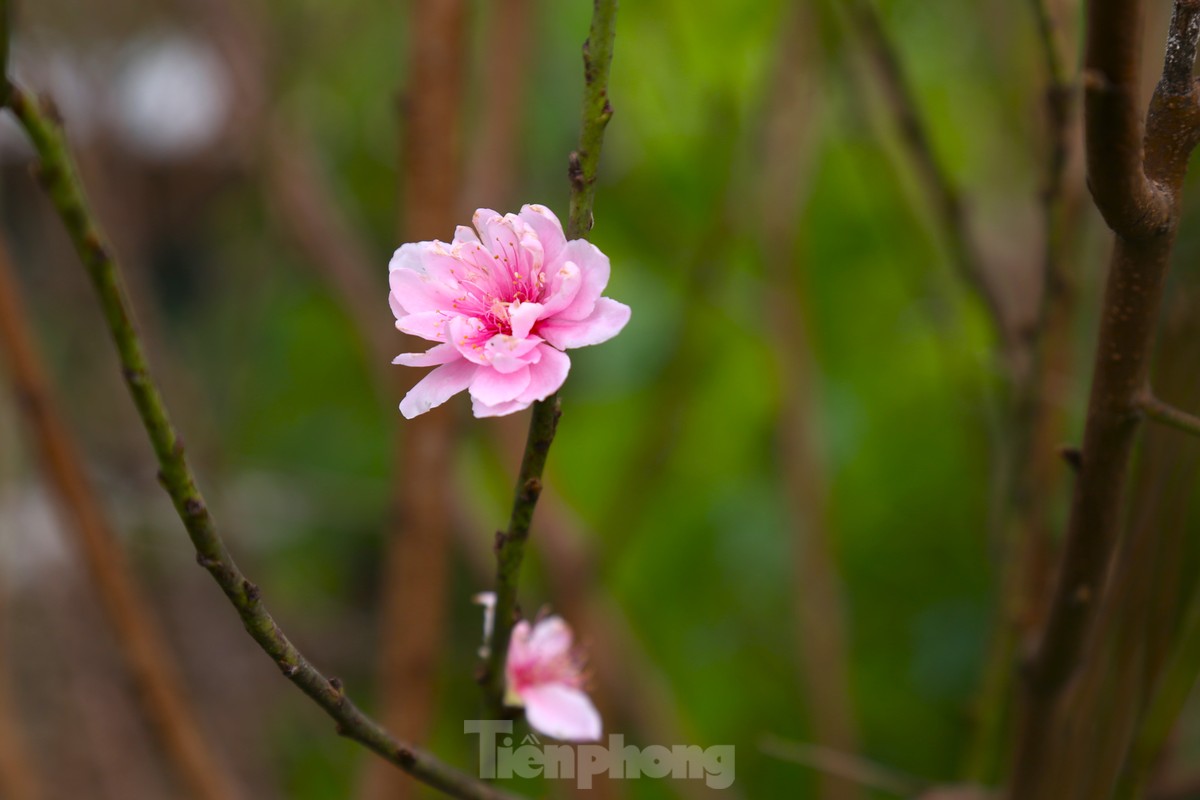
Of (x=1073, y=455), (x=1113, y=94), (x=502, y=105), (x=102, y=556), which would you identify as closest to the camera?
(x=1113, y=94)

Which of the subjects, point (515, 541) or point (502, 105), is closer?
point (515, 541)

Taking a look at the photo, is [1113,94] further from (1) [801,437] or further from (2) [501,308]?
(1) [801,437]

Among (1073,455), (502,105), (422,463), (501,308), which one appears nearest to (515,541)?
(501,308)

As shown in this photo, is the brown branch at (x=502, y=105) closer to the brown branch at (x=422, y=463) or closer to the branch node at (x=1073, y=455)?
the brown branch at (x=422, y=463)

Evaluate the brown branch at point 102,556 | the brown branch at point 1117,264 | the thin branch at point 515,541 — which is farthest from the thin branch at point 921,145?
the brown branch at point 102,556

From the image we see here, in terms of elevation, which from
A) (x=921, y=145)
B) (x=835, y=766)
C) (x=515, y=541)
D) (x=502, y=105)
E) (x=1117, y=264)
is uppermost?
(x=502, y=105)

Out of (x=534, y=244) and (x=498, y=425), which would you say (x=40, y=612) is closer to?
(x=498, y=425)
